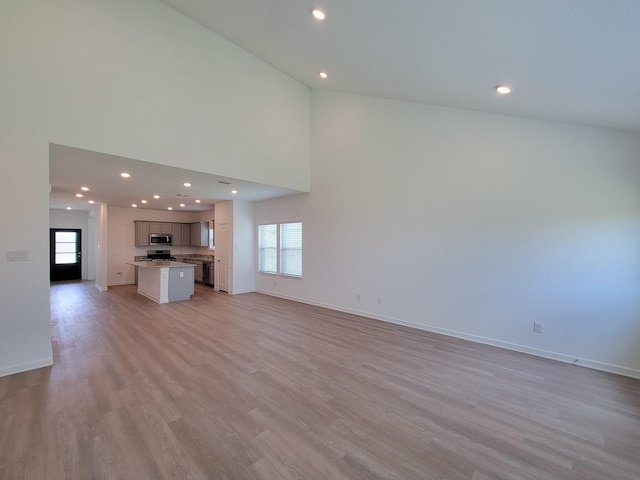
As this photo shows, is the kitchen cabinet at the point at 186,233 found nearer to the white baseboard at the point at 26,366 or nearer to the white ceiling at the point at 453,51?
the white ceiling at the point at 453,51

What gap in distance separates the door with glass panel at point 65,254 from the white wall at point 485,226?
9652mm

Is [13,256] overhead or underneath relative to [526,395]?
overhead

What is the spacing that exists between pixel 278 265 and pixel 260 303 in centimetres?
114

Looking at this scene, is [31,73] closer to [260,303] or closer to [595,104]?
[260,303]

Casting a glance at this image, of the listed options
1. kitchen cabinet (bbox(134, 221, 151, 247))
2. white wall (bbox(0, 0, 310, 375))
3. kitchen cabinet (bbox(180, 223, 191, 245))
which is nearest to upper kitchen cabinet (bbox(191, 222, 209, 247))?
kitchen cabinet (bbox(180, 223, 191, 245))

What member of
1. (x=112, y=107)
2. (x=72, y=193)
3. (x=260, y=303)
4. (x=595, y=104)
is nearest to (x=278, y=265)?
(x=260, y=303)

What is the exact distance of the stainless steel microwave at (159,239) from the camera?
934 cm

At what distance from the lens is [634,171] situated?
10.2ft

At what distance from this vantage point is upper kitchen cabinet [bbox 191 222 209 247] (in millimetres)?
9648

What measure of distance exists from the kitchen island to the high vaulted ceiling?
194 inches

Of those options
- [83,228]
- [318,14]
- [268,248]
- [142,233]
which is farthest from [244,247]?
[83,228]

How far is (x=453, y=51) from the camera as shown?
2619mm

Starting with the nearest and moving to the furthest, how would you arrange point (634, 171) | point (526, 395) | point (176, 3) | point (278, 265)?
point (526, 395), point (634, 171), point (176, 3), point (278, 265)

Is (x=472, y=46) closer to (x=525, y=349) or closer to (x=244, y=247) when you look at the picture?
(x=525, y=349)
